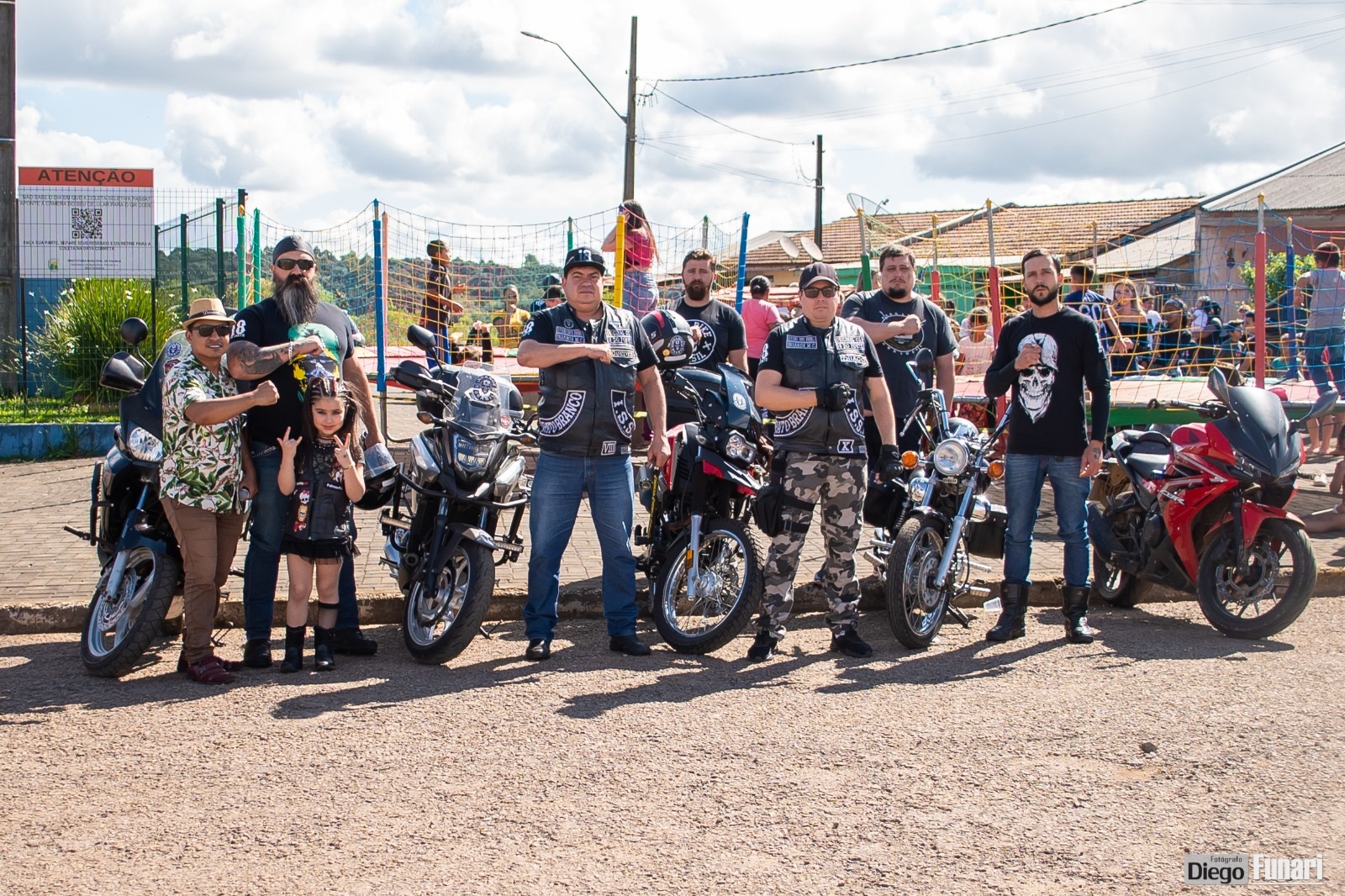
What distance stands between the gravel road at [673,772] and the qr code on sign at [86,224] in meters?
7.79

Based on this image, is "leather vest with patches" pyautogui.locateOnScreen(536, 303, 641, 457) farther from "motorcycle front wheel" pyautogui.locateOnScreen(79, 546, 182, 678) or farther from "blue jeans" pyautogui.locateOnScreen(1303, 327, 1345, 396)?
"blue jeans" pyautogui.locateOnScreen(1303, 327, 1345, 396)

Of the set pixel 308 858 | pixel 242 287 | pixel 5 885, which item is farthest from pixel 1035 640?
pixel 242 287

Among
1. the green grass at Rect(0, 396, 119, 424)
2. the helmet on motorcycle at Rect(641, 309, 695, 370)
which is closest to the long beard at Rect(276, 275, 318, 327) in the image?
the helmet on motorcycle at Rect(641, 309, 695, 370)

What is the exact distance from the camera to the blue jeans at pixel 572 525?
6266 millimetres

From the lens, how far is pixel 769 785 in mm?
4324

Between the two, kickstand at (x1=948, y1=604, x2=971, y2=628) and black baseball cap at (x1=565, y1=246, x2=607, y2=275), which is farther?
kickstand at (x1=948, y1=604, x2=971, y2=628)

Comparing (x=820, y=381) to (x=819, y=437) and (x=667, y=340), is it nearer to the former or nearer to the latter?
(x=819, y=437)

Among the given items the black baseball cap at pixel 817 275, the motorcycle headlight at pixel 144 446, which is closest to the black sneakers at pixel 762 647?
the black baseball cap at pixel 817 275

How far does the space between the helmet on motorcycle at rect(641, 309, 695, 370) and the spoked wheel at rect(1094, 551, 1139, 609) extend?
2.68 metres

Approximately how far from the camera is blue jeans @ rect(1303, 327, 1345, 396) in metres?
11.5

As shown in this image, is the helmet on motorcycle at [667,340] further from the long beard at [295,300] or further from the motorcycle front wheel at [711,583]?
the long beard at [295,300]

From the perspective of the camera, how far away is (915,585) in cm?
639

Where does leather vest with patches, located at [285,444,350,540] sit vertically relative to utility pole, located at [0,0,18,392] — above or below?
below

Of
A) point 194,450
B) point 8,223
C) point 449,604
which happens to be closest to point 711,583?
point 449,604
